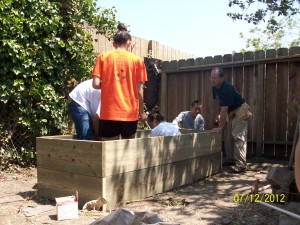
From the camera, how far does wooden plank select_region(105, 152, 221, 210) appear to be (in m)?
3.70

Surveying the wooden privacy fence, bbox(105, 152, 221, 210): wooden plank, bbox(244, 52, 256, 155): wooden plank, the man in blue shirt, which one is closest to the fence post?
the wooden privacy fence

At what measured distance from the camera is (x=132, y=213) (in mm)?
2643

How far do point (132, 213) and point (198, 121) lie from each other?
13.5ft

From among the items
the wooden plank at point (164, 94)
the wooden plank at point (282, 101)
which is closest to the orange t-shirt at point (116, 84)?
the wooden plank at point (282, 101)

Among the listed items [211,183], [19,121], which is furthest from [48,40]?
[211,183]

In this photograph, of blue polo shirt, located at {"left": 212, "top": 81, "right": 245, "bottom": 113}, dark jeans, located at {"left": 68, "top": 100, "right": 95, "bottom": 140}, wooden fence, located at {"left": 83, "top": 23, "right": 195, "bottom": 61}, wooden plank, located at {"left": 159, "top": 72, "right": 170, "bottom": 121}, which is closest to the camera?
dark jeans, located at {"left": 68, "top": 100, "right": 95, "bottom": 140}

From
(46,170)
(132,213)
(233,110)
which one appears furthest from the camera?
(233,110)

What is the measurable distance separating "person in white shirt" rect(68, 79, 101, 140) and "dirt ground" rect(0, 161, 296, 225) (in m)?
0.92

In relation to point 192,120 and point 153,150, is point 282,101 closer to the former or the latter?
point 192,120

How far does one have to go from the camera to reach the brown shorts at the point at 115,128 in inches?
156

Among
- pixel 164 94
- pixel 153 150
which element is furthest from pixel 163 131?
pixel 164 94

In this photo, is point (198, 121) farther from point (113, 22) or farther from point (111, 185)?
point (111, 185)
